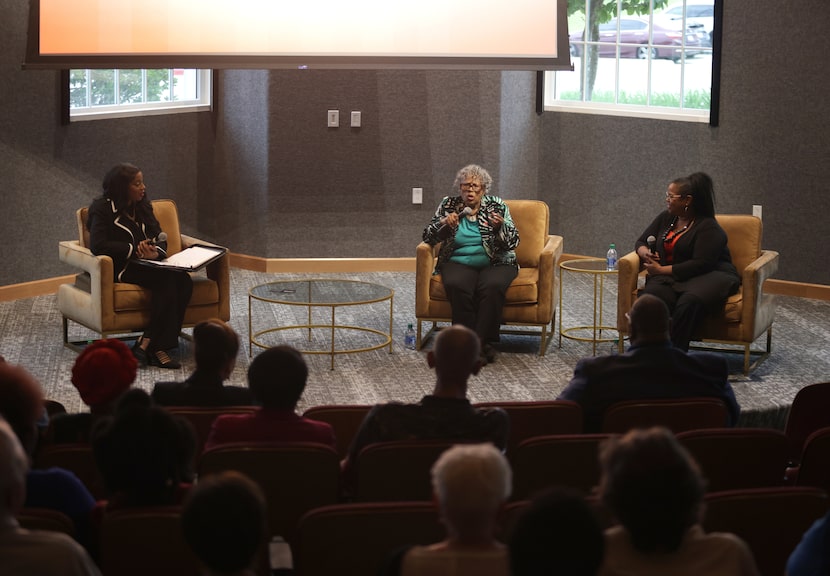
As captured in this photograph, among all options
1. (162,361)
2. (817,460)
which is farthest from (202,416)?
(162,361)

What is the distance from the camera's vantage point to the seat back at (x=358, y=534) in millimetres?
2479

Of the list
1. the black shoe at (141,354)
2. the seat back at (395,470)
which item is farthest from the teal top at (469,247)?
the seat back at (395,470)

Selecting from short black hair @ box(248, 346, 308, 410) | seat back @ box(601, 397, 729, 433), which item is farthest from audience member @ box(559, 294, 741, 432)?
short black hair @ box(248, 346, 308, 410)

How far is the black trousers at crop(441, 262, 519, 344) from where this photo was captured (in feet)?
20.5

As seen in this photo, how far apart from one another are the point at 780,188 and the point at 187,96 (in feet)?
14.3

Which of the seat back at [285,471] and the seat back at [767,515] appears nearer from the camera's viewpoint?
the seat back at [767,515]

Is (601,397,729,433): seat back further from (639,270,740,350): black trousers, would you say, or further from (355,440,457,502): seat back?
(639,270,740,350): black trousers

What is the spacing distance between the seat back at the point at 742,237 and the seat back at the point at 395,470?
12.1 feet

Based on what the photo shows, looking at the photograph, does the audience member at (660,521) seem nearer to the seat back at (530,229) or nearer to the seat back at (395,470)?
the seat back at (395,470)

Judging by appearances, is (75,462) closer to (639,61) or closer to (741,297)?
(741,297)

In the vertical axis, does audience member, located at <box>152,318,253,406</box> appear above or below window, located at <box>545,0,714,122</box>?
below

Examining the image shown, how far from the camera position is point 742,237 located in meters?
6.34

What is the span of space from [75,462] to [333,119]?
5.60 meters

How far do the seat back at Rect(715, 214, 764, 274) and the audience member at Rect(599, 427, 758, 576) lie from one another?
14.4 ft
